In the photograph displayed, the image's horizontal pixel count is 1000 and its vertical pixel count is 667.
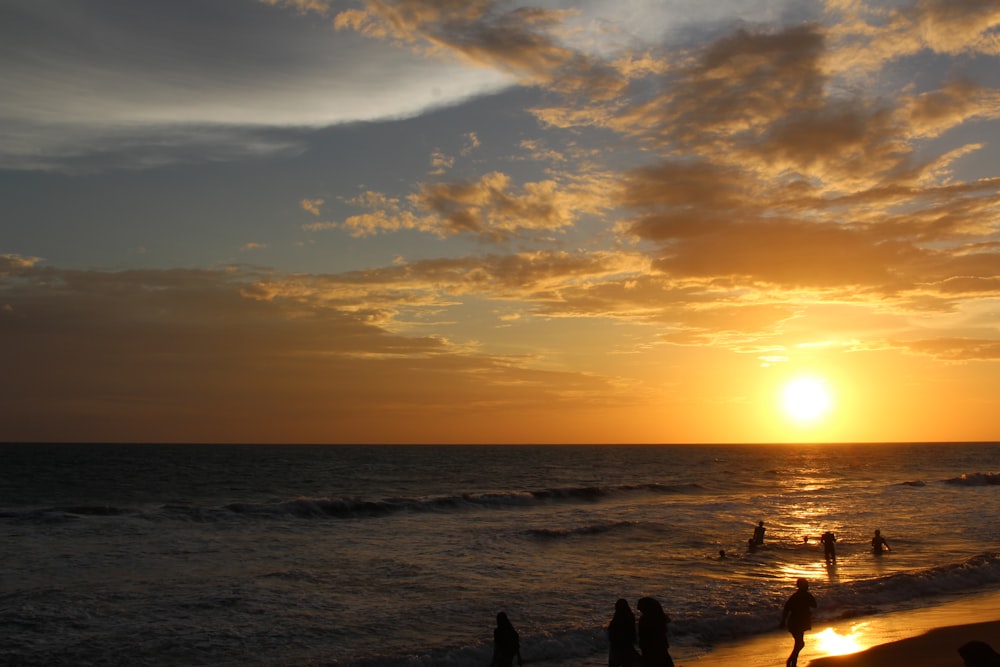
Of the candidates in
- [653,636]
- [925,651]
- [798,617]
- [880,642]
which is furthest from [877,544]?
[653,636]

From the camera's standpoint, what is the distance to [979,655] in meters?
5.88

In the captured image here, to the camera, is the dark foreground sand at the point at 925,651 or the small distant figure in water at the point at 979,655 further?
the dark foreground sand at the point at 925,651

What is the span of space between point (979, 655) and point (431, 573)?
21.0 metres

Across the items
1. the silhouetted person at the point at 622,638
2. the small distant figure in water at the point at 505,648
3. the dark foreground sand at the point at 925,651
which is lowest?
the dark foreground sand at the point at 925,651

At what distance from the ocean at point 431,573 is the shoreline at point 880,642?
78cm

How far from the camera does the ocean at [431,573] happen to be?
17.5 metres

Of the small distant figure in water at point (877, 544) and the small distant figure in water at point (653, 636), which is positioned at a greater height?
the small distant figure in water at point (653, 636)

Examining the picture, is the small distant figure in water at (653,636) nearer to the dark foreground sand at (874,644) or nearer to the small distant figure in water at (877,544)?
the dark foreground sand at (874,644)

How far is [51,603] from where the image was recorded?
20188 millimetres

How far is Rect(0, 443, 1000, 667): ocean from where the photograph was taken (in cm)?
1755

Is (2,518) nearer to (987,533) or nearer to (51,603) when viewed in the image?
(51,603)

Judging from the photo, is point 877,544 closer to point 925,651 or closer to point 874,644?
point 874,644

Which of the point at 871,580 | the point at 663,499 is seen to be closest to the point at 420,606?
the point at 871,580

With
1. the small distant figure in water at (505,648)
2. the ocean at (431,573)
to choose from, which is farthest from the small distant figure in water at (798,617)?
the small distant figure in water at (505,648)
